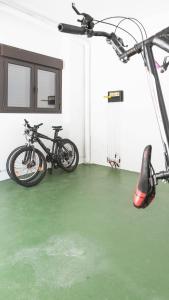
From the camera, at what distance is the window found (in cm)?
397

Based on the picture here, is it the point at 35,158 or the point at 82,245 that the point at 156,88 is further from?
the point at 35,158

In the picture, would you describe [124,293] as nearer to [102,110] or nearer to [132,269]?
[132,269]

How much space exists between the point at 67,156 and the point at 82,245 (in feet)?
8.76

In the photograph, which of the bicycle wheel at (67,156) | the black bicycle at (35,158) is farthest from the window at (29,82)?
the bicycle wheel at (67,156)

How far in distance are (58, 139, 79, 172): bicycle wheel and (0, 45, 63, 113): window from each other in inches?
28.8

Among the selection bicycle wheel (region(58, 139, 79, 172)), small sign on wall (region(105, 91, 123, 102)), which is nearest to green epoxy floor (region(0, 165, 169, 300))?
bicycle wheel (region(58, 139, 79, 172))

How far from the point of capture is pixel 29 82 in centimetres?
438

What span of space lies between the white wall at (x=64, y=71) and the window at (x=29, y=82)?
0.42 feet

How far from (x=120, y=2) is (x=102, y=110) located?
2.05m

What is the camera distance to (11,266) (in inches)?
69.2

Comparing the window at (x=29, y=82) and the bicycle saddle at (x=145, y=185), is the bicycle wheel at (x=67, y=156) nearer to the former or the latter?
the window at (x=29, y=82)

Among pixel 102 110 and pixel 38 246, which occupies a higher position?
pixel 102 110

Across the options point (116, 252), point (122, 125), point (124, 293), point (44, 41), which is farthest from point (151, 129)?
point (124, 293)

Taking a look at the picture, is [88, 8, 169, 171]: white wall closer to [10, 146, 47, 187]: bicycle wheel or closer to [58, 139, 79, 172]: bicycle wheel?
[58, 139, 79, 172]: bicycle wheel
